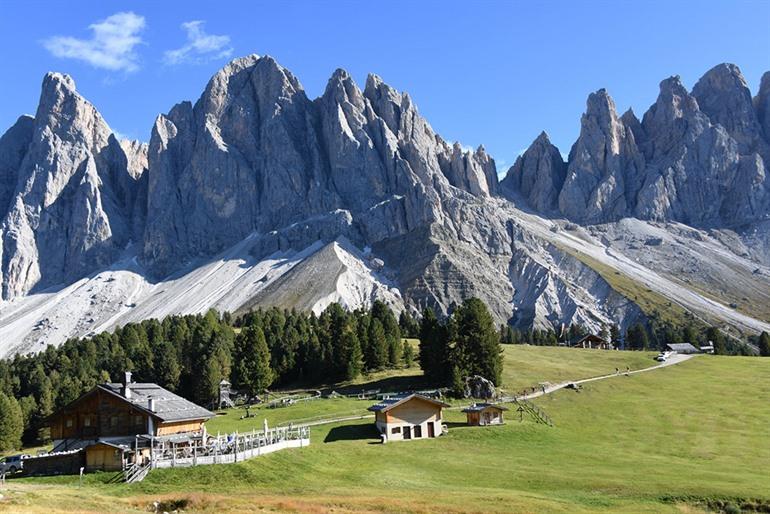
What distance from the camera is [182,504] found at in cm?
3325

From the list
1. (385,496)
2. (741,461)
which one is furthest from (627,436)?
(385,496)

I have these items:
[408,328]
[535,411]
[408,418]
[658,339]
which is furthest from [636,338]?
[408,418]

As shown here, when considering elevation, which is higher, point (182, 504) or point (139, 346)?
point (139, 346)

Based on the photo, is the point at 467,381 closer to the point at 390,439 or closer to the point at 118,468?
the point at 390,439

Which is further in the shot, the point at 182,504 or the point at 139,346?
the point at 139,346

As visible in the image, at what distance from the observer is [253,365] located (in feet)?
297

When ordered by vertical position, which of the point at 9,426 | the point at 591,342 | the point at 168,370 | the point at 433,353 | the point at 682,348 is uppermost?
the point at 168,370

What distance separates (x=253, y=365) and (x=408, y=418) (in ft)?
111

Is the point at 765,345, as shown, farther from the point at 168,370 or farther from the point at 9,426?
the point at 9,426

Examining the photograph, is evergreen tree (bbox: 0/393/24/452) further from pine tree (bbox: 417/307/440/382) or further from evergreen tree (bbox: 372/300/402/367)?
evergreen tree (bbox: 372/300/402/367)

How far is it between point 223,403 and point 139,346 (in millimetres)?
32375

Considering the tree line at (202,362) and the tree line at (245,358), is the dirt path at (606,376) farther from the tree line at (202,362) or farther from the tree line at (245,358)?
the tree line at (202,362)

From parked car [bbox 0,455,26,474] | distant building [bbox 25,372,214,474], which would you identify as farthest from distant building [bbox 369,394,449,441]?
parked car [bbox 0,455,26,474]

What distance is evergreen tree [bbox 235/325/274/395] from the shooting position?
296ft
